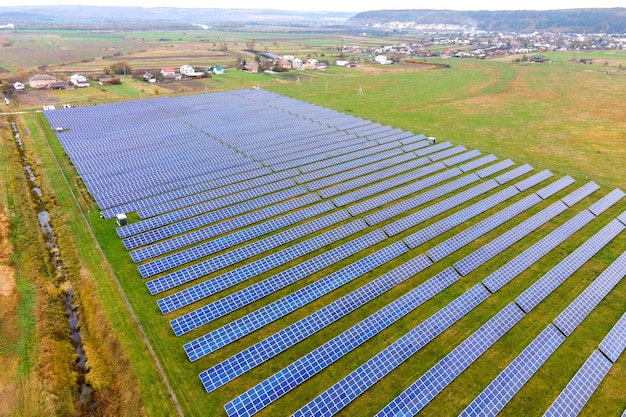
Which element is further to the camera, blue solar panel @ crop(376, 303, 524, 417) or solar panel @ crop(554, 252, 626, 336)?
solar panel @ crop(554, 252, 626, 336)

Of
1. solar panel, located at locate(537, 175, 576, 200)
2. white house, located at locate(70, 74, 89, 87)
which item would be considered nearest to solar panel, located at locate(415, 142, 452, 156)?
solar panel, located at locate(537, 175, 576, 200)

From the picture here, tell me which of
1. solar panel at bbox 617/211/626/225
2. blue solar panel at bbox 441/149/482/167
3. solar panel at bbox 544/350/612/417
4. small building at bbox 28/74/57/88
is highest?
small building at bbox 28/74/57/88

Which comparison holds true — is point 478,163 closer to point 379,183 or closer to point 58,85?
point 379,183

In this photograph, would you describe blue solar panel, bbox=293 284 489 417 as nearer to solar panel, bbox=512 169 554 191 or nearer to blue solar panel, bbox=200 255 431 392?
blue solar panel, bbox=200 255 431 392

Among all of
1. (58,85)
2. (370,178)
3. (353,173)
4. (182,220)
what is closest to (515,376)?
(370,178)

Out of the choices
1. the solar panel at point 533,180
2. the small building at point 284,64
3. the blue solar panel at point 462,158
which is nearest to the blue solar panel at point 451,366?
the solar panel at point 533,180

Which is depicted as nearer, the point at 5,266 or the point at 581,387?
the point at 581,387
